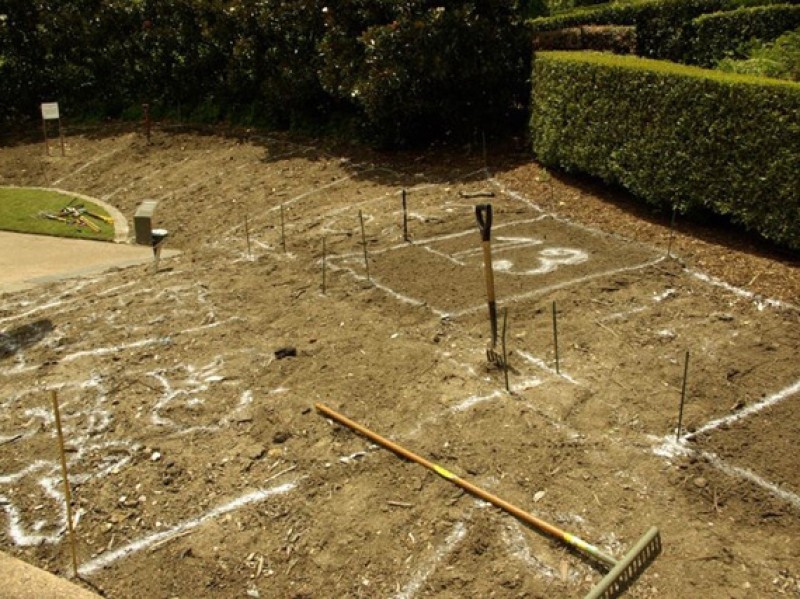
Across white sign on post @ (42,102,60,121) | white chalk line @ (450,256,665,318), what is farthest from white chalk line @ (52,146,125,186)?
white chalk line @ (450,256,665,318)

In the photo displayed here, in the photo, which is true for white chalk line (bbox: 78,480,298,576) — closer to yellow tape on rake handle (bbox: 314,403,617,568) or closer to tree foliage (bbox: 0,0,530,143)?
yellow tape on rake handle (bbox: 314,403,617,568)

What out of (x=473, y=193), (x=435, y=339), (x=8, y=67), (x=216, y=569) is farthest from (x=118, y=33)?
(x=216, y=569)

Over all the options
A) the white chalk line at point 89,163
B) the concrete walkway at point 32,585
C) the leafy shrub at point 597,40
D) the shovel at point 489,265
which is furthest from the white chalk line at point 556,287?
the white chalk line at point 89,163

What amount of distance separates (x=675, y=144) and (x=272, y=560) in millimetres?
7307

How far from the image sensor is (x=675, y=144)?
378 inches

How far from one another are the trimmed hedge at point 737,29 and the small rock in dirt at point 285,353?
10903 millimetres

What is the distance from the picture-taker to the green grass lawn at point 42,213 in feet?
42.0

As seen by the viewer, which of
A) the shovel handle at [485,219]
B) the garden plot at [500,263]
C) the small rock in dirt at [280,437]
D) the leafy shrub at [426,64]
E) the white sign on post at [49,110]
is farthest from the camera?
the white sign on post at [49,110]

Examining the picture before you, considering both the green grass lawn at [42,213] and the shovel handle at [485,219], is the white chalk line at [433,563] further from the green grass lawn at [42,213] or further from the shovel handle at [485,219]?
the green grass lawn at [42,213]

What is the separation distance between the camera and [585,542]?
462 centimetres

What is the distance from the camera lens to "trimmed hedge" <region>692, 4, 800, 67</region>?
1443 cm

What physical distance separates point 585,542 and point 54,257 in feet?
31.2

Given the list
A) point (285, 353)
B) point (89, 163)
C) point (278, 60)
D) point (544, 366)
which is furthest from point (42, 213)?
point (544, 366)

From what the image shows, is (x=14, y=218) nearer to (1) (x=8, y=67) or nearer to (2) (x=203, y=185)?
(2) (x=203, y=185)
